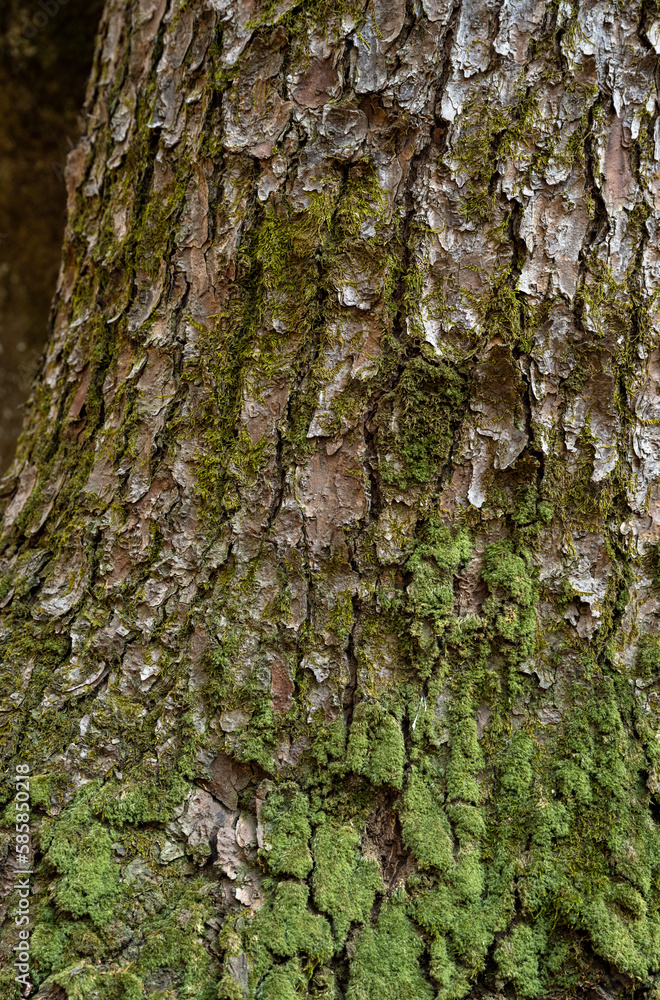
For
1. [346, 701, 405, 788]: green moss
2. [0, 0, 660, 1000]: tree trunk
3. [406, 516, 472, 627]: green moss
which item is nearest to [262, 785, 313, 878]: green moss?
[0, 0, 660, 1000]: tree trunk

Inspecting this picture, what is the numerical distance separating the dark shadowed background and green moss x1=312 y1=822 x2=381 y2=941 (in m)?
2.72

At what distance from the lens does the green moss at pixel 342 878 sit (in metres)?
1.30

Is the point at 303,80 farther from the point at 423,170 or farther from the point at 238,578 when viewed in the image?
the point at 238,578

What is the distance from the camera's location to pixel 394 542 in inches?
55.1

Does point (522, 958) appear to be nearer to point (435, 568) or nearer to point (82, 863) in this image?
point (435, 568)

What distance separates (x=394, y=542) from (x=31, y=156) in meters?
3.33

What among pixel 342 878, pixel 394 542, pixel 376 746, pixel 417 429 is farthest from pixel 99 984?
pixel 417 429

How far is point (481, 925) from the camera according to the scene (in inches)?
50.9

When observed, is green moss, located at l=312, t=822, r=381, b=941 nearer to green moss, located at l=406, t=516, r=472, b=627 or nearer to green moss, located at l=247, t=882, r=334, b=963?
green moss, located at l=247, t=882, r=334, b=963

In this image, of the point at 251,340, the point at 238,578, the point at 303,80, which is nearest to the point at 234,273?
the point at 251,340

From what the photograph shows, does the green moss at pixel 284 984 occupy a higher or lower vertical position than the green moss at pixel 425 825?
lower

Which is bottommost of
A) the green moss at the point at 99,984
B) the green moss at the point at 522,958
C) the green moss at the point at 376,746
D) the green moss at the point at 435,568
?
the green moss at the point at 99,984

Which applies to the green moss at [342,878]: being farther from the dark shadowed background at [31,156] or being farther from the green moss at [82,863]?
the dark shadowed background at [31,156]

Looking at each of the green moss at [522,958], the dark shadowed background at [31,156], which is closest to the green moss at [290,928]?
the green moss at [522,958]
